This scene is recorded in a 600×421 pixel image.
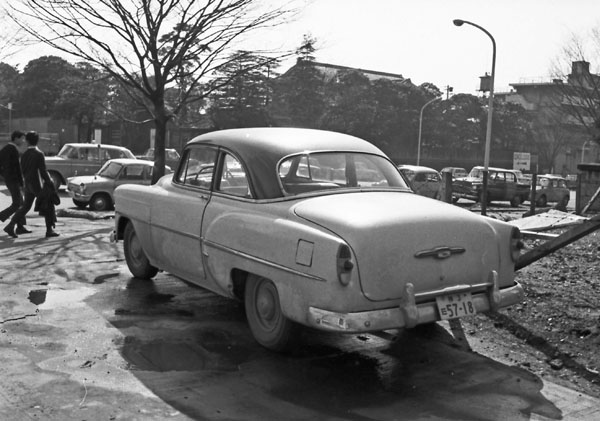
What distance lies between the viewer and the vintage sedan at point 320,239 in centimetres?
452

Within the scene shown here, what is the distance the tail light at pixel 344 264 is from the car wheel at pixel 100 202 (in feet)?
47.3

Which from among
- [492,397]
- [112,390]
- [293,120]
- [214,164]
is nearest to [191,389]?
[112,390]

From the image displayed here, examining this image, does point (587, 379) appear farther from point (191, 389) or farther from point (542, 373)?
point (191, 389)

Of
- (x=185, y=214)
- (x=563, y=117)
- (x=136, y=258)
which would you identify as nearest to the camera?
(x=185, y=214)

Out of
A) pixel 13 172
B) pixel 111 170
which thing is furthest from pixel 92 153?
pixel 13 172

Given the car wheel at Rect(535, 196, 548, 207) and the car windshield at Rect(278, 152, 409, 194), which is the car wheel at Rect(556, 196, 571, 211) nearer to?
the car wheel at Rect(535, 196, 548, 207)

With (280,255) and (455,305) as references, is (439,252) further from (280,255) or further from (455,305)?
(280,255)

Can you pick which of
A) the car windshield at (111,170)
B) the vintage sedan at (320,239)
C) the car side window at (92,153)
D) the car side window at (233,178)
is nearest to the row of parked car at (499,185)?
the car windshield at (111,170)

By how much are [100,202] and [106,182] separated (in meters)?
0.56

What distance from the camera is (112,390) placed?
4.31 metres

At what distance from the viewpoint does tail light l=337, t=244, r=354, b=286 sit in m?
4.44

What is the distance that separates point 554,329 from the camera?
577 centimetres

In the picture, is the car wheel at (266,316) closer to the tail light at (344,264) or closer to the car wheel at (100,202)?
the tail light at (344,264)

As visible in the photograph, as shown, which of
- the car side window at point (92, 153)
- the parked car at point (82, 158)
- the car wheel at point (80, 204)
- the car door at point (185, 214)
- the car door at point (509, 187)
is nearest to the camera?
the car door at point (185, 214)
